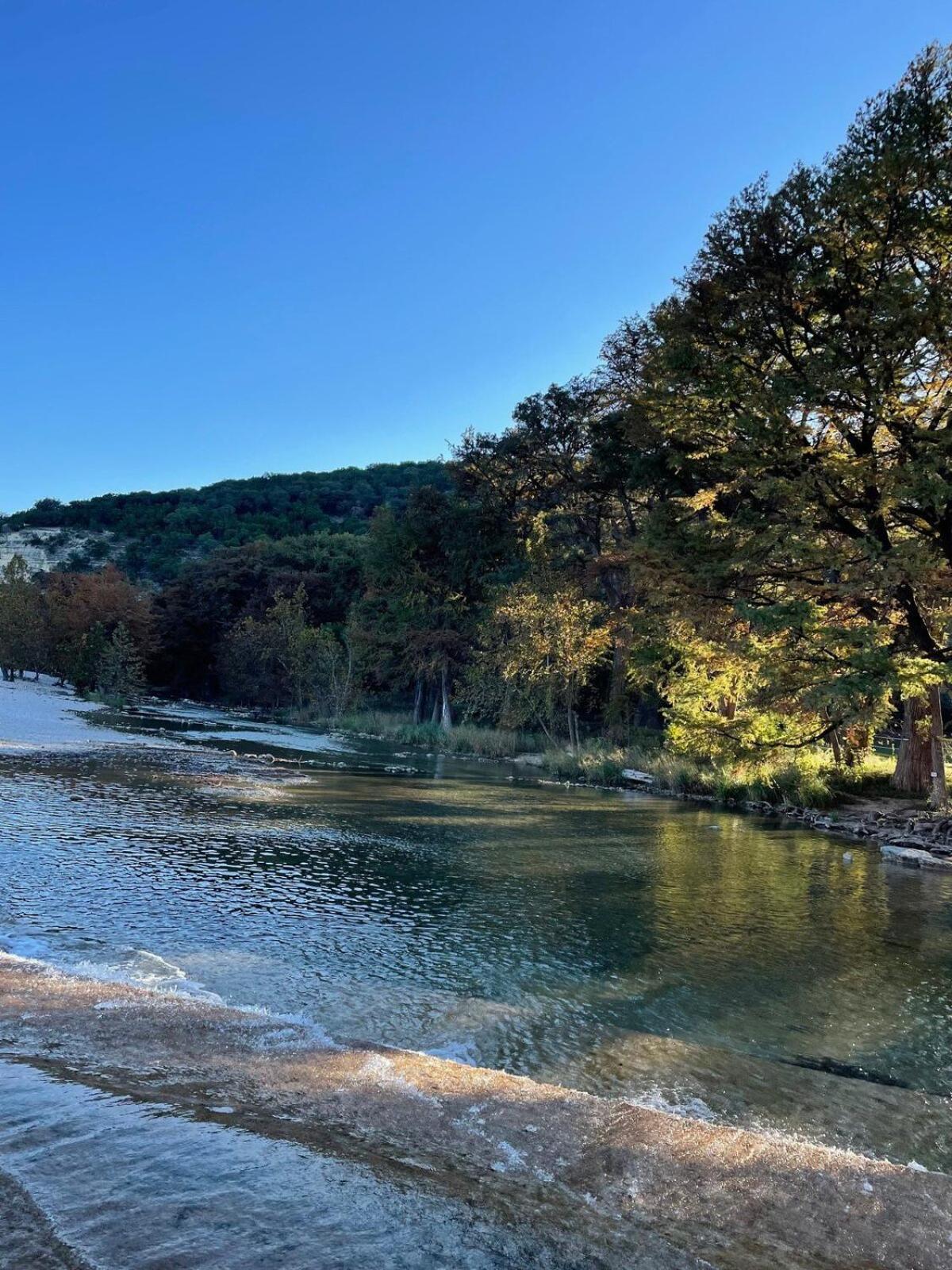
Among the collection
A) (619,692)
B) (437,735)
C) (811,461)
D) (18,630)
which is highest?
(811,461)

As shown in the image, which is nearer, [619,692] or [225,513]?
[619,692]

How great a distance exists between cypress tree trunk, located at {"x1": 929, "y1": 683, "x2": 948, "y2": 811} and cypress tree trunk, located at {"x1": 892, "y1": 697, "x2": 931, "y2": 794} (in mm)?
181

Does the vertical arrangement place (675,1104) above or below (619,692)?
below

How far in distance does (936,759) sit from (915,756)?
1.67 meters

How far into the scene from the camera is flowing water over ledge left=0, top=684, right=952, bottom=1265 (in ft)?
17.1

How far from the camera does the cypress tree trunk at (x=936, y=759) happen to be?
17.5m

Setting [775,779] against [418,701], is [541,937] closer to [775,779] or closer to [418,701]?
[775,779]

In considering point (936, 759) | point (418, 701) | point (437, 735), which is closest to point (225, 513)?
point (418, 701)

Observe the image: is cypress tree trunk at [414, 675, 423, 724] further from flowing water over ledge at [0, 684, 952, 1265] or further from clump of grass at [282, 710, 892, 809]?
flowing water over ledge at [0, 684, 952, 1265]

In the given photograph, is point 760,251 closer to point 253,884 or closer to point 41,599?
point 253,884

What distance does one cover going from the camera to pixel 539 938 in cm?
801

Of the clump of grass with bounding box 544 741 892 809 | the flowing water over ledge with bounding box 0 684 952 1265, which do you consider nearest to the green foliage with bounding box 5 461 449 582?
the clump of grass with bounding box 544 741 892 809

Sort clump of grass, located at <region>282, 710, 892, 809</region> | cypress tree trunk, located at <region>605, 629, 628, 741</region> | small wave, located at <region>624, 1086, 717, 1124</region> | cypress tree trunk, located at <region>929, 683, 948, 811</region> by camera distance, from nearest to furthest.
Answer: small wave, located at <region>624, 1086, 717, 1124</region>, cypress tree trunk, located at <region>929, 683, 948, 811</region>, clump of grass, located at <region>282, 710, 892, 809</region>, cypress tree trunk, located at <region>605, 629, 628, 741</region>

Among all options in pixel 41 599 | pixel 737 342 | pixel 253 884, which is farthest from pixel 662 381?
pixel 41 599
